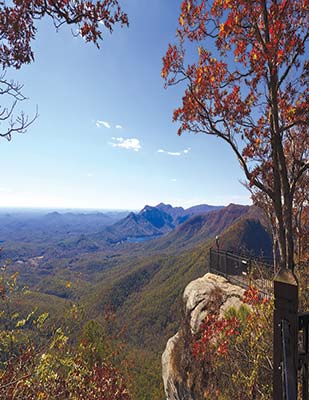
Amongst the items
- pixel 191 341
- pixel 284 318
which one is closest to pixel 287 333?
pixel 284 318

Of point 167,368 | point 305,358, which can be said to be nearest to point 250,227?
point 167,368

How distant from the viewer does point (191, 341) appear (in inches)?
406

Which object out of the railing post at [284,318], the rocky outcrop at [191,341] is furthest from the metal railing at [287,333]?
the rocky outcrop at [191,341]

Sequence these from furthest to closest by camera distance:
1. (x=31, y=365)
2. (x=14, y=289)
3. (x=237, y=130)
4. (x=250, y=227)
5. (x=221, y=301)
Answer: (x=250, y=227) < (x=221, y=301) < (x=14, y=289) < (x=237, y=130) < (x=31, y=365)

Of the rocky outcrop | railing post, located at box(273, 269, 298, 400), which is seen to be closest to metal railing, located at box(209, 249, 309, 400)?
railing post, located at box(273, 269, 298, 400)

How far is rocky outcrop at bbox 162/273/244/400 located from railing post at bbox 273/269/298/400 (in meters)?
7.16

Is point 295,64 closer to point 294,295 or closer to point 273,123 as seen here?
point 273,123

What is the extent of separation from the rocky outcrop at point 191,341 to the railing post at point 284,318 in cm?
716

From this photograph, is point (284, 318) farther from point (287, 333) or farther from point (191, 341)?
point (191, 341)

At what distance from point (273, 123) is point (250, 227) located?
149997mm

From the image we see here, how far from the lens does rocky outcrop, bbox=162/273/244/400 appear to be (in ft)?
30.7

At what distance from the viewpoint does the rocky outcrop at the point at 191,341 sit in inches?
368

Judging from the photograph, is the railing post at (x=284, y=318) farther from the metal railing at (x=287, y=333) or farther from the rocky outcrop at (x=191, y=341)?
the rocky outcrop at (x=191, y=341)

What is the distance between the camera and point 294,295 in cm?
235
